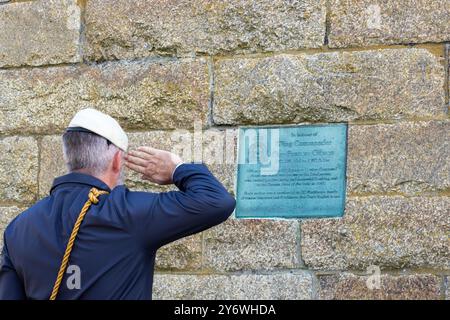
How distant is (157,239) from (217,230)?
5.66 feet

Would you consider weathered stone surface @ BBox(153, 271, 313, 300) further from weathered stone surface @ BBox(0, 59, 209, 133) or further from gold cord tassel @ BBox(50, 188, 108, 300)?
gold cord tassel @ BBox(50, 188, 108, 300)

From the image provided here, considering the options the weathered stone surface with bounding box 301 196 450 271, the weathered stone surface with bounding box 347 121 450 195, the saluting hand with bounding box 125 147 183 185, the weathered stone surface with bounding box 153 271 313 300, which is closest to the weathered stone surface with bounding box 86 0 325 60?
the weathered stone surface with bounding box 347 121 450 195

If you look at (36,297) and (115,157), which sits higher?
Answer: (115,157)

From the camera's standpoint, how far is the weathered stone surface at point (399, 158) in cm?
467

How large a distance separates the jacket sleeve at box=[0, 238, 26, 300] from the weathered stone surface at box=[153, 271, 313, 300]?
164cm

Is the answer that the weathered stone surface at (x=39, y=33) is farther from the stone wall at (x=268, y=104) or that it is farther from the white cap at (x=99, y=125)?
the white cap at (x=99, y=125)

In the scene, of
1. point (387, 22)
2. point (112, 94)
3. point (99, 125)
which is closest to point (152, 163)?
point (99, 125)

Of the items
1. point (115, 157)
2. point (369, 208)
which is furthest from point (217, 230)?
point (115, 157)

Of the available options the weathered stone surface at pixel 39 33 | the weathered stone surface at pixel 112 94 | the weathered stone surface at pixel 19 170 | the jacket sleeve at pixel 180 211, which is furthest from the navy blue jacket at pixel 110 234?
the weathered stone surface at pixel 39 33

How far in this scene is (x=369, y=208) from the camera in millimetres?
4703

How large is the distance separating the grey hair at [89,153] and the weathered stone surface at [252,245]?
1.62m

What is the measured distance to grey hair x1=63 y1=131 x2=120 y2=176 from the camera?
339cm

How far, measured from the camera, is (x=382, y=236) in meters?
4.66

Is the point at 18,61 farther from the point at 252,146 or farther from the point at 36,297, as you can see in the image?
the point at 36,297
